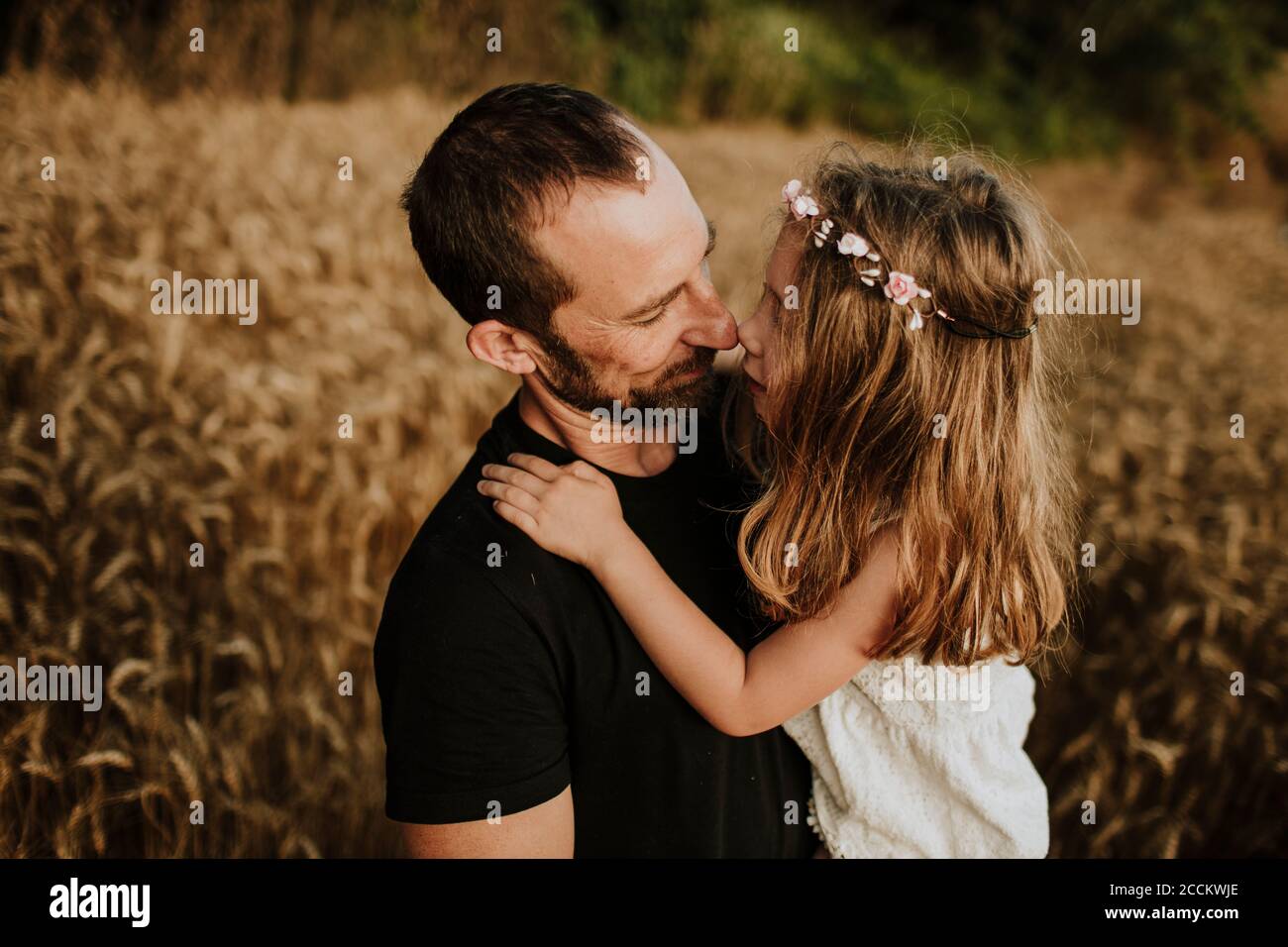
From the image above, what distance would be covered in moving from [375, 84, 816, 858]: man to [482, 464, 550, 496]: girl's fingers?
51 millimetres

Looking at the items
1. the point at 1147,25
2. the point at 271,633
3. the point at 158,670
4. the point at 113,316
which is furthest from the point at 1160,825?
the point at 1147,25

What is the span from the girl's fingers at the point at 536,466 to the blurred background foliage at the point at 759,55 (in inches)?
128

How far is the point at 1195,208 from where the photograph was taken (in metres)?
13.6

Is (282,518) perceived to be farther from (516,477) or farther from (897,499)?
(897,499)

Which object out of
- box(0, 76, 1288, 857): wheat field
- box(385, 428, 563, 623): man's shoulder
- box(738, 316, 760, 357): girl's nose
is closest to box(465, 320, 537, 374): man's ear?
box(385, 428, 563, 623): man's shoulder

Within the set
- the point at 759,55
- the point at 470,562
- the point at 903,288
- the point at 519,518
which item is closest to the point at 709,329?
the point at 903,288

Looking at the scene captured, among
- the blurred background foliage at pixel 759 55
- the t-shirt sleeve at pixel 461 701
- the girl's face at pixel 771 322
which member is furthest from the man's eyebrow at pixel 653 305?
the blurred background foliage at pixel 759 55

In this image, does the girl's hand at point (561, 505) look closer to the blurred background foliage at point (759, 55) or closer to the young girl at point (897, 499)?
the young girl at point (897, 499)

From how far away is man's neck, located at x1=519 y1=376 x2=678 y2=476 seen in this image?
2158mm

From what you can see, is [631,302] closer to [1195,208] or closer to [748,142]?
[748,142]

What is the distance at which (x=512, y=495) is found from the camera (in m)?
1.96

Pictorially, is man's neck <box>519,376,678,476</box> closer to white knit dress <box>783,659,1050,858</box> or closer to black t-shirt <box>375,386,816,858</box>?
black t-shirt <box>375,386,816,858</box>

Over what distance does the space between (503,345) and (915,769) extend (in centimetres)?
132

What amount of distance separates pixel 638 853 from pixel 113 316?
3.50 metres
